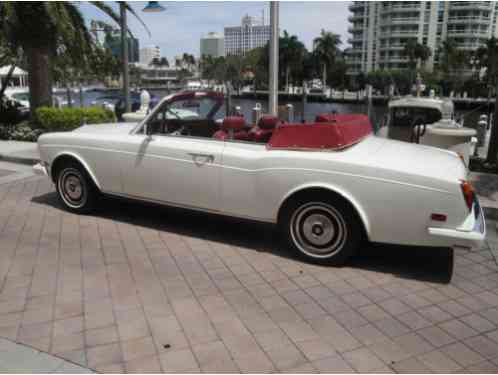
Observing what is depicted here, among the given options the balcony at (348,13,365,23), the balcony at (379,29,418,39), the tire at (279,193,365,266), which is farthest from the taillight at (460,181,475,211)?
the balcony at (348,13,365,23)

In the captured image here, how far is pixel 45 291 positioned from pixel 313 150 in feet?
8.69

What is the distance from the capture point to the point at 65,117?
12000 millimetres

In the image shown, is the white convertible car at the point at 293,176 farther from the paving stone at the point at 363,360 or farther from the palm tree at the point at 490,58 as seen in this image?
the palm tree at the point at 490,58

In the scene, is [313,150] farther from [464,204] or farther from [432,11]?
[432,11]

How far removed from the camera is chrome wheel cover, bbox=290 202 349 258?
4.36 m

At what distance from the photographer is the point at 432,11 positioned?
330 feet

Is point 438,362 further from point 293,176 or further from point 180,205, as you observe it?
point 180,205

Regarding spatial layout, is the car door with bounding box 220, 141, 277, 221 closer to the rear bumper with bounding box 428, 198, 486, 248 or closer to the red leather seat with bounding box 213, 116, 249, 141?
the red leather seat with bounding box 213, 116, 249, 141

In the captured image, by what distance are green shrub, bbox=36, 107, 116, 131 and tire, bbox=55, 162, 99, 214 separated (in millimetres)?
6393

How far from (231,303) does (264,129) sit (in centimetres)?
201

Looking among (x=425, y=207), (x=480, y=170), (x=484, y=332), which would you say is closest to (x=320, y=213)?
(x=425, y=207)

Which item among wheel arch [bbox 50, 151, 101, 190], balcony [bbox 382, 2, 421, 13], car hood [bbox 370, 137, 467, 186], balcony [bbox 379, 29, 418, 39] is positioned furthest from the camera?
balcony [bbox 379, 29, 418, 39]

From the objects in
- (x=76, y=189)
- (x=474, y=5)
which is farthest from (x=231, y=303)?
(x=474, y=5)

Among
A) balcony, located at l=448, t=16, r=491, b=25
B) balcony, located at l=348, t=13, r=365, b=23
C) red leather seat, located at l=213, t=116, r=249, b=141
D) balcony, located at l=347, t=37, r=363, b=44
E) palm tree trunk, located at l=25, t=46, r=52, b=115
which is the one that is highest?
balcony, located at l=348, t=13, r=365, b=23
